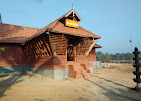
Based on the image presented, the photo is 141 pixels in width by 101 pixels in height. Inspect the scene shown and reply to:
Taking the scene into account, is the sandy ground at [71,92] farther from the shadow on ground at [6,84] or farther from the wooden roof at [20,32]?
the wooden roof at [20,32]

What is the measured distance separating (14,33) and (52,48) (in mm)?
8727

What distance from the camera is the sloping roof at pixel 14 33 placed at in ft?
41.5

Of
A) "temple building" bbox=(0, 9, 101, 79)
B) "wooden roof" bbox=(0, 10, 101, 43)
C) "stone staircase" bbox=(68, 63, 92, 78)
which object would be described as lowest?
"stone staircase" bbox=(68, 63, 92, 78)

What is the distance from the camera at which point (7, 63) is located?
12281 mm

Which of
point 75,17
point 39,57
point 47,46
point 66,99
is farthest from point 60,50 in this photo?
point 66,99

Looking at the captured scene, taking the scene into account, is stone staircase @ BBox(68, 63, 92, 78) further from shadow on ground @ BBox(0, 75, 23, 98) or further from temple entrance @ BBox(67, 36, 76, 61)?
shadow on ground @ BBox(0, 75, 23, 98)

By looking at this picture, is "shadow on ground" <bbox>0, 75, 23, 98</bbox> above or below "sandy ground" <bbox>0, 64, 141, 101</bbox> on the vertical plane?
below

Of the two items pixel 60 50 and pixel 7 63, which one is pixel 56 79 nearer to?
pixel 60 50

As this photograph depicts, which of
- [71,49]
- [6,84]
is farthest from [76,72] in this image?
[6,84]

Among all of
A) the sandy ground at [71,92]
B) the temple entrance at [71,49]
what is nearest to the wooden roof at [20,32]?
the temple entrance at [71,49]

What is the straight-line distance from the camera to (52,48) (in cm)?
864

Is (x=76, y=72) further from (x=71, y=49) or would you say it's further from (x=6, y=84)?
(x=6, y=84)

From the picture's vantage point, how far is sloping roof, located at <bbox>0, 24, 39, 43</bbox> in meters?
12.6

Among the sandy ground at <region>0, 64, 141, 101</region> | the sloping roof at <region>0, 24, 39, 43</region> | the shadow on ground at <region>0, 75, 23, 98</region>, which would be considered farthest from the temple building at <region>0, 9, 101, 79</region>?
the shadow on ground at <region>0, 75, 23, 98</region>
